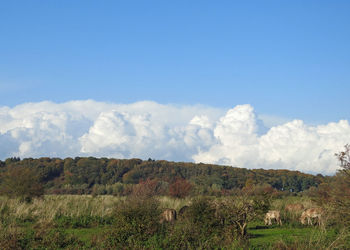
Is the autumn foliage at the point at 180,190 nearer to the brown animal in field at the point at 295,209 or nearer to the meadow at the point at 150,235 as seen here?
the brown animal in field at the point at 295,209

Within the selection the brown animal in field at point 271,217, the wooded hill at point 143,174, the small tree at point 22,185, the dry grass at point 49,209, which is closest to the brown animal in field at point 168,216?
the dry grass at point 49,209

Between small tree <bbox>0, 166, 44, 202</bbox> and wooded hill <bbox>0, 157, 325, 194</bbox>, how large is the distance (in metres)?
42.2

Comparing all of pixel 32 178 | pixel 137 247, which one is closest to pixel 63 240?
pixel 137 247

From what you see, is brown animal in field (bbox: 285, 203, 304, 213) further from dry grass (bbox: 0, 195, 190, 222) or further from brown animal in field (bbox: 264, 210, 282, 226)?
dry grass (bbox: 0, 195, 190, 222)

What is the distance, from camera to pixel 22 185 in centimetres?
3472

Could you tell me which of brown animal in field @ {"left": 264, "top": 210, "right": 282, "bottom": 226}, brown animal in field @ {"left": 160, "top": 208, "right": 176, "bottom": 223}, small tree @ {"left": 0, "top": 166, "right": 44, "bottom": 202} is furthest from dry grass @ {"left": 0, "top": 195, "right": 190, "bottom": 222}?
brown animal in field @ {"left": 264, "top": 210, "right": 282, "bottom": 226}

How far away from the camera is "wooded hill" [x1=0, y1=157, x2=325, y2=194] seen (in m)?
83.1

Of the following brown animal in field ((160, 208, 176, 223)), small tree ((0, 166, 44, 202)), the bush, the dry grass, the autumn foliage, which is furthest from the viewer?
the autumn foliage

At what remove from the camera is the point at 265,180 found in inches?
3693

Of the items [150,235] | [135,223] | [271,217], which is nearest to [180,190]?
[271,217]

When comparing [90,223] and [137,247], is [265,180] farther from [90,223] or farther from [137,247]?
[137,247]

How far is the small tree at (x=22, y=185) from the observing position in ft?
113

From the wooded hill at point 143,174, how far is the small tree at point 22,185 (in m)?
42.2

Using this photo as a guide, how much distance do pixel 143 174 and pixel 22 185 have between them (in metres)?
58.0
